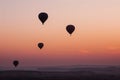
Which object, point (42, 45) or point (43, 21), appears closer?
point (43, 21)

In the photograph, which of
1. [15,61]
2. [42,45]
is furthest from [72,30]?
[15,61]

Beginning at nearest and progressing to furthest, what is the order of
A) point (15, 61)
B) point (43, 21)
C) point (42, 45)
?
point (43, 21) → point (42, 45) → point (15, 61)

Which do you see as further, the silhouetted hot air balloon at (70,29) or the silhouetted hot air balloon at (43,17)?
the silhouetted hot air balloon at (70,29)

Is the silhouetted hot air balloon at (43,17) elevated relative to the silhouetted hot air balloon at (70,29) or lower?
elevated

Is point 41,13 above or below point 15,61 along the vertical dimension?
below

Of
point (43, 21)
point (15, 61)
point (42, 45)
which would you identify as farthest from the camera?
point (15, 61)

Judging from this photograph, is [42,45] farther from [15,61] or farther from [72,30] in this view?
[15,61]

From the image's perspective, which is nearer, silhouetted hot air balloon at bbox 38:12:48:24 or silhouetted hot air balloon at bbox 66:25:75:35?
silhouetted hot air balloon at bbox 38:12:48:24

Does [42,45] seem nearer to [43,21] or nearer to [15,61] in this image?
Result: [43,21]

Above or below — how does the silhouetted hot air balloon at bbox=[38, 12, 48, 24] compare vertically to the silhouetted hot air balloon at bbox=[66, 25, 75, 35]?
above

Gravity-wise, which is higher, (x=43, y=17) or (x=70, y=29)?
(x=43, y=17)

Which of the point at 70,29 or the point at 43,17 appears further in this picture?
the point at 70,29
